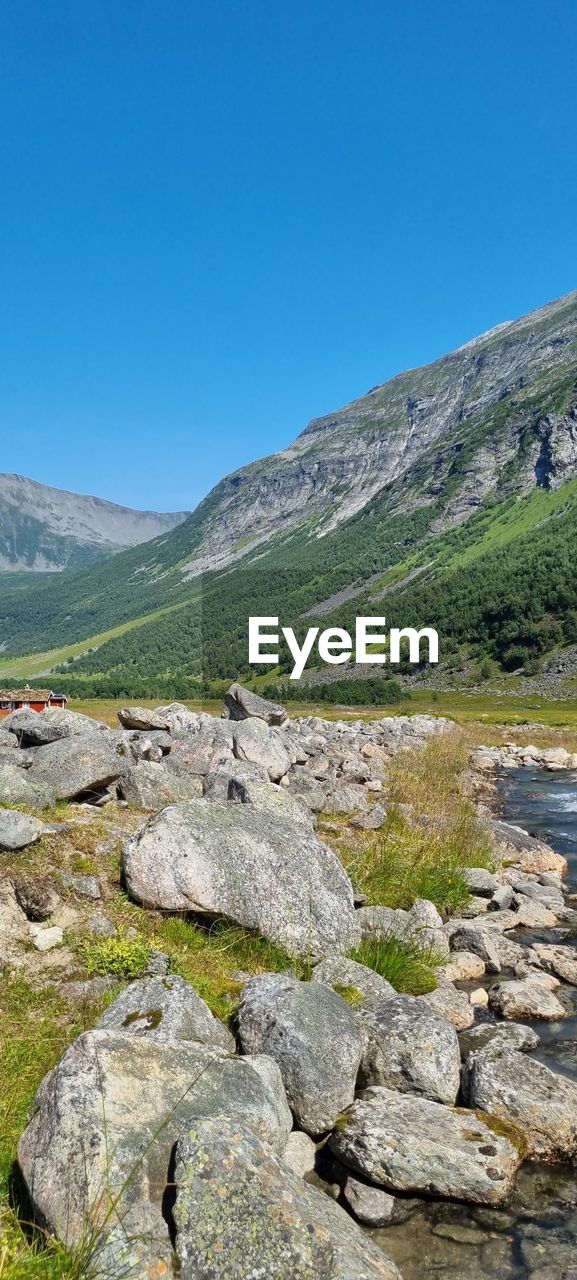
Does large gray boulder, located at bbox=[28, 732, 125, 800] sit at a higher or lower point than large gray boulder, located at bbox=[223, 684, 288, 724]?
higher

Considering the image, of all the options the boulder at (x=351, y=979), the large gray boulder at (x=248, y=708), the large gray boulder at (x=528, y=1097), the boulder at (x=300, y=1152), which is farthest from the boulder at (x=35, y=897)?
the large gray boulder at (x=248, y=708)

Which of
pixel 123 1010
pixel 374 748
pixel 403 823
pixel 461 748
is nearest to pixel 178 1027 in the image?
pixel 123 1010

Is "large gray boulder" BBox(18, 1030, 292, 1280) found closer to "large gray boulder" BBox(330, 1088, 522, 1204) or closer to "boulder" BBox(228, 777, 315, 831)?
"large gray boulder" BBox(330, 1088, 522, 1204)

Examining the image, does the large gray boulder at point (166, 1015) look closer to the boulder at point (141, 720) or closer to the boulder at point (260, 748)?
the boulder at point (260, 748)

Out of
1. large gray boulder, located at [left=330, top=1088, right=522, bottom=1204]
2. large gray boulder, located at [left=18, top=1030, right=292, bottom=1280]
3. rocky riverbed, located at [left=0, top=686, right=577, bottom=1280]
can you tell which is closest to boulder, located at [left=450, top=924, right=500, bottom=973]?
rocky riverbed, located at [left=0, top=686, right=577, bottom=1280]

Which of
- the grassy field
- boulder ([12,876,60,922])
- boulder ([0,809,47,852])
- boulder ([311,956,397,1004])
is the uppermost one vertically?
boulder ([0,809,47,852])

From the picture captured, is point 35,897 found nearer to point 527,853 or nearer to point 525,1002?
point 525,1002

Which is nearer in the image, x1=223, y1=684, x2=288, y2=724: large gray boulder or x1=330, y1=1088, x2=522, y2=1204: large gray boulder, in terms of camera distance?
x1=330, y1=1088, x2=522, y2=1204: large gray boulder
